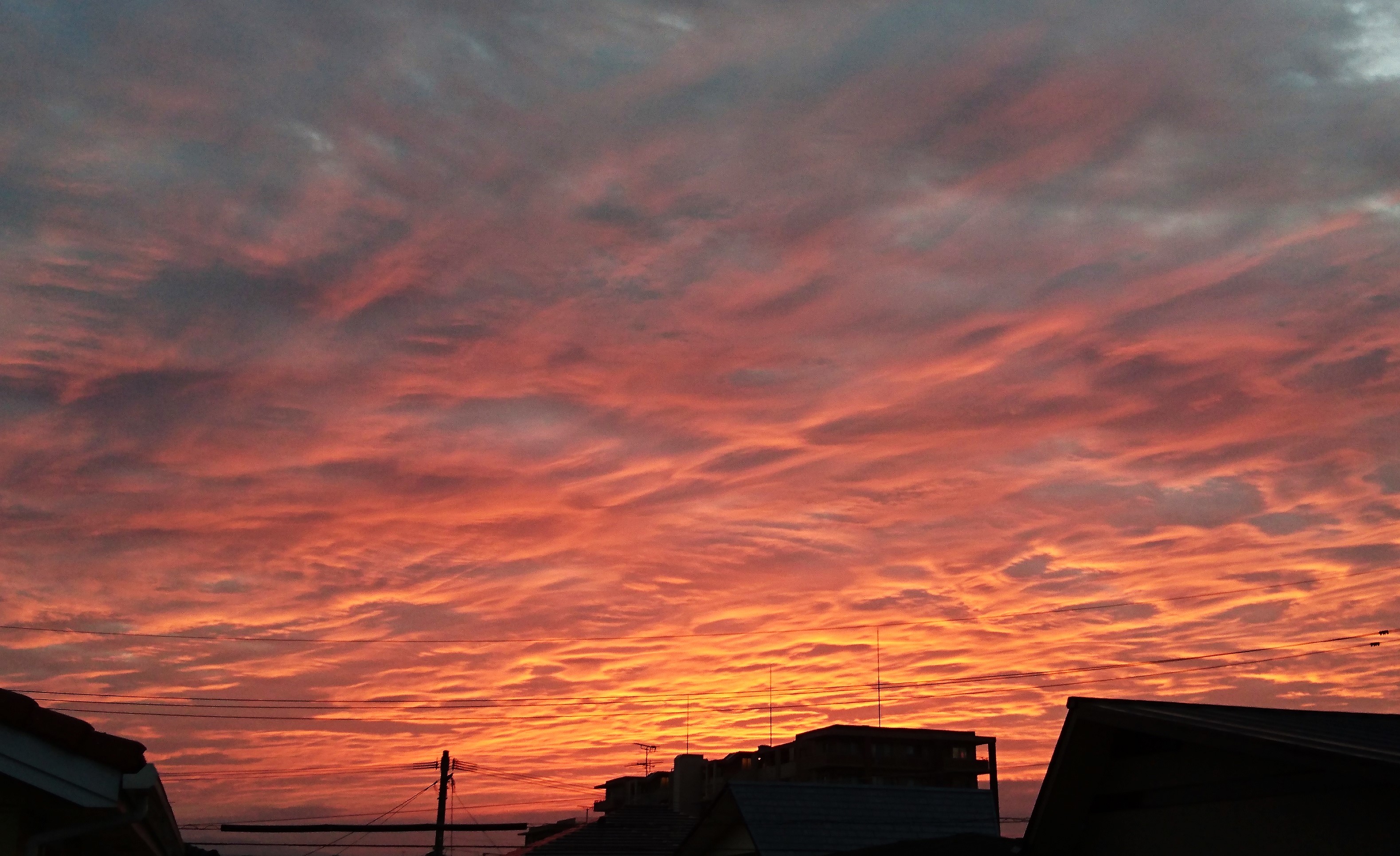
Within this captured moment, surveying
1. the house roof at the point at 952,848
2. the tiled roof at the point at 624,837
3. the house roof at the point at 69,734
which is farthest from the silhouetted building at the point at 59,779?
the tiled roof at the point at 624,837

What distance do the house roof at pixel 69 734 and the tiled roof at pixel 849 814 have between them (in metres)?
24.3

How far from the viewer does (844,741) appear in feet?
481

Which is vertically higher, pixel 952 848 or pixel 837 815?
pixel 837 815

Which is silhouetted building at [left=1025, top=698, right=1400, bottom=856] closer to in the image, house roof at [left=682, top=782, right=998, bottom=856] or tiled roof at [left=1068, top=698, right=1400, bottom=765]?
tiled roof at [left=1068, top=698, right=1400, bottom=765]

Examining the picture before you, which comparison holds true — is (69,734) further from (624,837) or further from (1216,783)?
(624,837)

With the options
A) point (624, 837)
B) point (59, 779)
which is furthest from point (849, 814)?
point (59, 779)

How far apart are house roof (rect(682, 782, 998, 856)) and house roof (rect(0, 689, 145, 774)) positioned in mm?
24227

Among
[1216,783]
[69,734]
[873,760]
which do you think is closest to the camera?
[69,734]

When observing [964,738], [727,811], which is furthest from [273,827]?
[964,738]

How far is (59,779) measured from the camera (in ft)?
31.0

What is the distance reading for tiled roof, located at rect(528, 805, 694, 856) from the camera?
131ft

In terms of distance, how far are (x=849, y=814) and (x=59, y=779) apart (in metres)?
28.1

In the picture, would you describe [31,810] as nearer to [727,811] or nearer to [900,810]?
[727,811]

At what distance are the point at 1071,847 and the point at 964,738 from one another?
5789 inches
